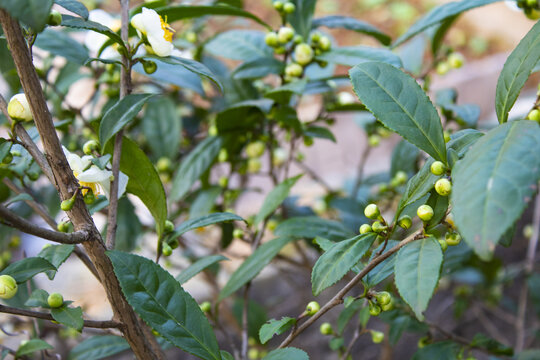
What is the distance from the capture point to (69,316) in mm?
513

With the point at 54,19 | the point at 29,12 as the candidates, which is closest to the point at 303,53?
the point at 54,19

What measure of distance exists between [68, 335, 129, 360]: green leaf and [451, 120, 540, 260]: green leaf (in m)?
0.53

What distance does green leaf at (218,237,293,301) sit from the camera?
73 centimetres

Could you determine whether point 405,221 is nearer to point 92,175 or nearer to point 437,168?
point 437,168

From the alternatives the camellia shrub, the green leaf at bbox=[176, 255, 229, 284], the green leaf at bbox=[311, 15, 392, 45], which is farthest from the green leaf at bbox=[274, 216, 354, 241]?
the green leaf at bbox=[311, 15, 392, 45]

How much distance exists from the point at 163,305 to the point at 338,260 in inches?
7.0

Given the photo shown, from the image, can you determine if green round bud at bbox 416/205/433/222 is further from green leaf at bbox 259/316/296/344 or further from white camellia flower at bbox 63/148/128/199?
white camellia flower at bbox 63/148/128/199

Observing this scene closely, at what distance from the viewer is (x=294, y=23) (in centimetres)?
88

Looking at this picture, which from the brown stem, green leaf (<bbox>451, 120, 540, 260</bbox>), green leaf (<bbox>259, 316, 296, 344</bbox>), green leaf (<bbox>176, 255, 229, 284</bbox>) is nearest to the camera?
green leaf (<bbox>451, 120, 540, 260</bbox>)

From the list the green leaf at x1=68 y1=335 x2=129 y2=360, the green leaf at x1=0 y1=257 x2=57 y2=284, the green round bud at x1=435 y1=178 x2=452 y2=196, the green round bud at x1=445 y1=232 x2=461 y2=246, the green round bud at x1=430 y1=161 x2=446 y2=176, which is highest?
the green round bud at x1=430 y1=161 x2=446 y2=176

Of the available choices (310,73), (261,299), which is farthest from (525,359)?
(261,299)

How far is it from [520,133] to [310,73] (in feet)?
2.40

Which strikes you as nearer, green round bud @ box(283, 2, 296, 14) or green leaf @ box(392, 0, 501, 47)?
green leaf @ box(392, 0, 501, 47)

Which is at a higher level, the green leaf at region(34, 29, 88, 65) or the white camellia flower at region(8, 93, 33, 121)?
the white camellia flower at region(8, 93, 33, 121)
